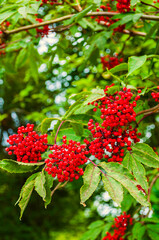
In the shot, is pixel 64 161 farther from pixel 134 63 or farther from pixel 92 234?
pixel 92 234

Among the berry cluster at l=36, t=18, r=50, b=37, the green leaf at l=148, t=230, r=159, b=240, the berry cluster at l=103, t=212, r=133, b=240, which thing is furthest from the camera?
the berry cluster at l=36, t=18, r=50, b=37

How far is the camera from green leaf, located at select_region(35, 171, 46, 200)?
1.02 metres

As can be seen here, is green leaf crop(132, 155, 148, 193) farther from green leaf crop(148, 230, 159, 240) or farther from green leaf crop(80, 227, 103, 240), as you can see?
green leaf crop(80, 227, 103, 240)

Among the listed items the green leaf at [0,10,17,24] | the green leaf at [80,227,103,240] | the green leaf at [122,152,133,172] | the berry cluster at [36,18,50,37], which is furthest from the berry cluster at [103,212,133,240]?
the berry cluster at [36,18,50,37]

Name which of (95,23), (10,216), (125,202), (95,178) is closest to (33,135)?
(95,178)

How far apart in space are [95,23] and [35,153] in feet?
5.55

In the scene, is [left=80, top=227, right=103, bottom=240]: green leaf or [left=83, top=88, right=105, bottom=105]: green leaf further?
[left=80, top=227, right=103, bottom=240]: green leaf

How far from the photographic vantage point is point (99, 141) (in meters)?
1.16

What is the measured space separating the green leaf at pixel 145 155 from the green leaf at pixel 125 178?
0.56 feet

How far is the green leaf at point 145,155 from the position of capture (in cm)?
117

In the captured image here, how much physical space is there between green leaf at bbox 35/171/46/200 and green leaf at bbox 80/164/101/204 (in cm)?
16

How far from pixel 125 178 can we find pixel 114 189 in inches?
2.7

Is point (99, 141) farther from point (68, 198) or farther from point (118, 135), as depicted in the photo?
point (68, 198)

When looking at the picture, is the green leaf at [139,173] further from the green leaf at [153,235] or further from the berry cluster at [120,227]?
the berry cluster at [120,227]
